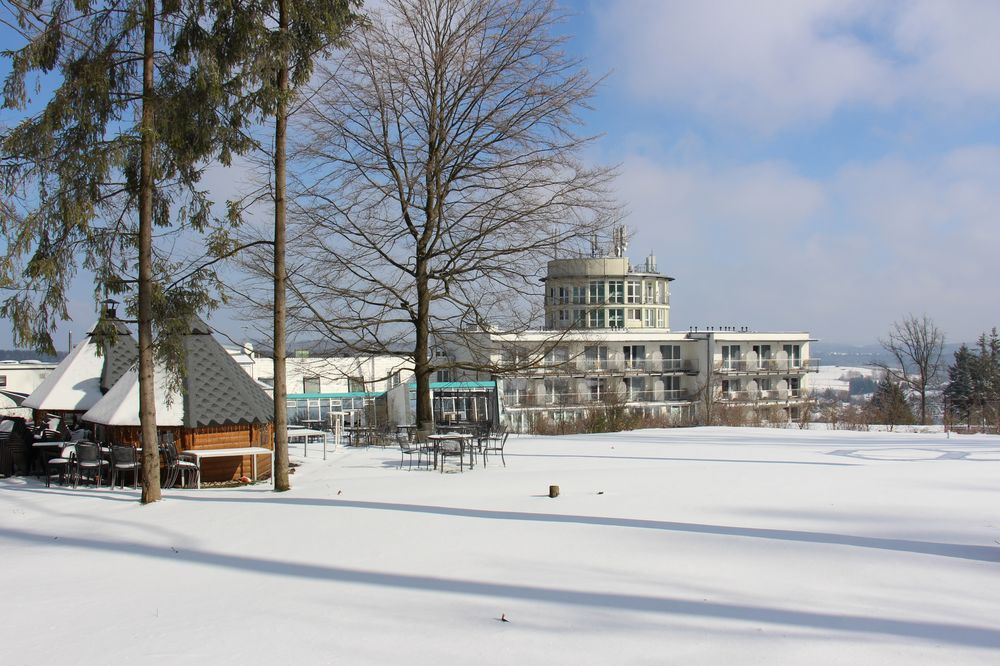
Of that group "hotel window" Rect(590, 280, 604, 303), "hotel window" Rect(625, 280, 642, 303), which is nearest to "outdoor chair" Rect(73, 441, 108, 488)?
"hotel window" Rect(590, 280, 604, 303)

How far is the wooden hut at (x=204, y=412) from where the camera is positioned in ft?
44.1

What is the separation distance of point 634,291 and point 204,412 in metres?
46.3

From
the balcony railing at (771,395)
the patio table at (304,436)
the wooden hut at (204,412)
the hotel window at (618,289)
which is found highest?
the hotel window at (618,289)

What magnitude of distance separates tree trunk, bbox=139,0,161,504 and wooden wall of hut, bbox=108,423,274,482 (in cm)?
255

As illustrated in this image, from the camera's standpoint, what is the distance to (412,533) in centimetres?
799

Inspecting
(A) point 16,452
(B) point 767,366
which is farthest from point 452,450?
(B) point 767,366

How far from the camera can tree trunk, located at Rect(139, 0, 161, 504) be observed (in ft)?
A: 34.4

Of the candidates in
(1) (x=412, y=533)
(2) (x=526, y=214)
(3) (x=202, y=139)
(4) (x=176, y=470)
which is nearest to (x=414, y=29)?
(2) (x=526, y=214)

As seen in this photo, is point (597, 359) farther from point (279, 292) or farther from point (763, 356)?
point (279, 292)

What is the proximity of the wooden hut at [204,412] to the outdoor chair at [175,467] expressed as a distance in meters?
0.29

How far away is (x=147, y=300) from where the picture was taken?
424 inches

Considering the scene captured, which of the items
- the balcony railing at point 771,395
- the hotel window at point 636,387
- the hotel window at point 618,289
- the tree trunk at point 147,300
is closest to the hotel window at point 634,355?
the hotel window at point 636,387

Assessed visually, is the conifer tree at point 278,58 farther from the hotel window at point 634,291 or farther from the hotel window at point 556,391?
the hotel window at point 634,291

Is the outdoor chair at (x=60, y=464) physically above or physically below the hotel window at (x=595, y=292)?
below
